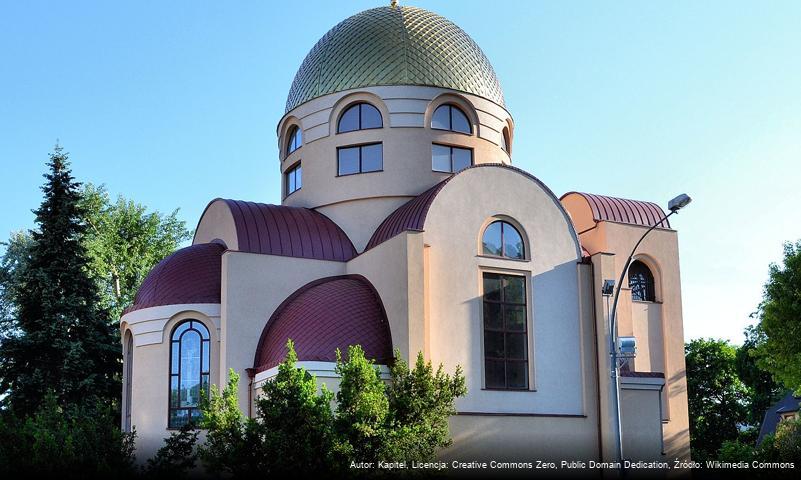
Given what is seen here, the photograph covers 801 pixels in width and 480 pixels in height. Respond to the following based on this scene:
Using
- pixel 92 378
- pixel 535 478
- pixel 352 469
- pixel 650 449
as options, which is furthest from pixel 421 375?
pixel 92 378

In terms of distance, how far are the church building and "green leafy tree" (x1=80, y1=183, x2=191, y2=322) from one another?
14.6 meters

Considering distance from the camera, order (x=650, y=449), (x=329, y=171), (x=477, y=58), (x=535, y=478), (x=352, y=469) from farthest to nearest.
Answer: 1. (x=477, y=58)
2. (x=329, y=171)
3. (x=650, y=449)
4. (x=535, y=478)
5. (x=352, y=469)

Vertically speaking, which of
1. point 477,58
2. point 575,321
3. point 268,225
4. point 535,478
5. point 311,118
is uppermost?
point 477,58

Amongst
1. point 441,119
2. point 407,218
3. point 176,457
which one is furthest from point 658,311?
point 176,457

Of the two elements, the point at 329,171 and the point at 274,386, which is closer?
the point at 274,386

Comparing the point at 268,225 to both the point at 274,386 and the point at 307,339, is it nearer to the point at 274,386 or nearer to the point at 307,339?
the point at 307,339

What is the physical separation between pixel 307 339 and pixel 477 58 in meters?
12.1

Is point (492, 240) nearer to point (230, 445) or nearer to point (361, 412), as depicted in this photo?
point (361, 412)

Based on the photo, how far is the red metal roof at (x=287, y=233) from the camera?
83.7 ft

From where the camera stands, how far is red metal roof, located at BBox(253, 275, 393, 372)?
22.5m

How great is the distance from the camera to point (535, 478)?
22.1 meters

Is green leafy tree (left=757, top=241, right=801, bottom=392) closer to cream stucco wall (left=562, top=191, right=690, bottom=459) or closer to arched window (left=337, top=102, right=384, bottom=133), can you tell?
cream stucco wall (left=562, top=191, right=690, bottom=459)

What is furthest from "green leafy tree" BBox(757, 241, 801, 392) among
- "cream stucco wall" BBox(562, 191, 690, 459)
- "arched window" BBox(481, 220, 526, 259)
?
"arched window" BBox(481, 220, 526, 259)

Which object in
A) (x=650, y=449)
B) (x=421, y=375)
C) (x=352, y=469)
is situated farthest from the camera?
(x=650, y=449)
